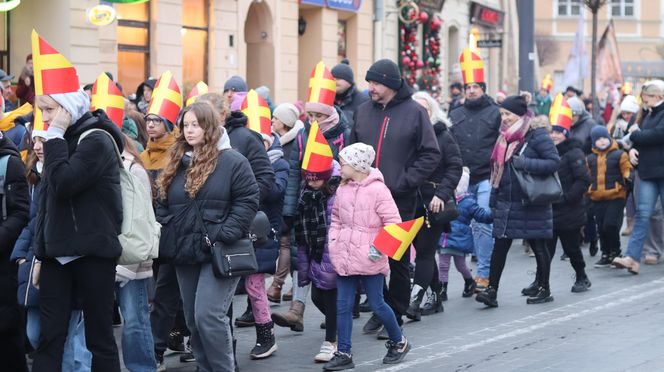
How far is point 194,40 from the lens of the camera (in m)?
22.8

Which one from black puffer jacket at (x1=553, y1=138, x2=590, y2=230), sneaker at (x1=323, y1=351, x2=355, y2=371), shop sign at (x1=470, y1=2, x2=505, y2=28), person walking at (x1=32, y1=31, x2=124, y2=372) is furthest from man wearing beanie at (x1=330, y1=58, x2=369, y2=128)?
Answer: shop sign at (x1=470, y1=2, x2=505, y2=28)

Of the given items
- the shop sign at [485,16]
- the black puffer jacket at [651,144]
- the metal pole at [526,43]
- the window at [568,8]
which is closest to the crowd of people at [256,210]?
the black puffer jacket at [651,144]

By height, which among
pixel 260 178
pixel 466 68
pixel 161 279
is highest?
pixel 466 68

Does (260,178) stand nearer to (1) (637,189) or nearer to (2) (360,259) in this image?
(2) (360,259)

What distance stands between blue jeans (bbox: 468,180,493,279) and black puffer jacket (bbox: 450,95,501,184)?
0.23 m

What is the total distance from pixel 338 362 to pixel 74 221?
94.9 inches

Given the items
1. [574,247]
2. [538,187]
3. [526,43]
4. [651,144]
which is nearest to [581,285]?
[574,247]

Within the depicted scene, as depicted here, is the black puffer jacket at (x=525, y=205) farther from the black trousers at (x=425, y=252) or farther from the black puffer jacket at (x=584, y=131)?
the black puffer jacket at (x=584, y=131)

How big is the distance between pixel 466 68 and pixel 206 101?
223 inches

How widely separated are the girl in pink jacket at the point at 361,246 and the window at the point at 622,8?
61169 mm

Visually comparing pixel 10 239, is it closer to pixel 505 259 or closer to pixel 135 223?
pixel 135 223

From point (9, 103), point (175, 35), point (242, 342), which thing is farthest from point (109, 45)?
point (242, 342)

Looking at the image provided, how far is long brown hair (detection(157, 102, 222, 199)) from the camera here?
7617 millimetres

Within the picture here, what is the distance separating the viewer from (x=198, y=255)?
297 inches
